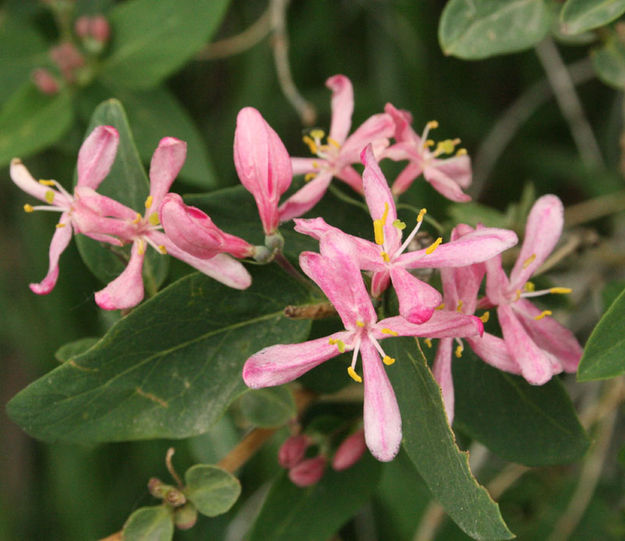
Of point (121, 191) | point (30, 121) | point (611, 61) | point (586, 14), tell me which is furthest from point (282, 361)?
point (30, 121)

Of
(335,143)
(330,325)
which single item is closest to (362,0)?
(335,143)

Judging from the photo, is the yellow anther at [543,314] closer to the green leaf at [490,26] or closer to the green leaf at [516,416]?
the green leaf at [516,416]

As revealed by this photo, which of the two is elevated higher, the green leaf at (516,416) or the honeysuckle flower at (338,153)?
the honeysuckle flower at (338,153)

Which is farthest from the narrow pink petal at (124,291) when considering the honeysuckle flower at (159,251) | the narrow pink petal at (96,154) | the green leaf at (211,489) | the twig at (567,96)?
the twig at (567,96)

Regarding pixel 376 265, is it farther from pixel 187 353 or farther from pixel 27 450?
pixel 27 450

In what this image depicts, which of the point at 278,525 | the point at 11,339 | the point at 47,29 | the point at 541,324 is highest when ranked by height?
the point at 47,29

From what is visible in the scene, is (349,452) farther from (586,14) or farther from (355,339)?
(586,14)
